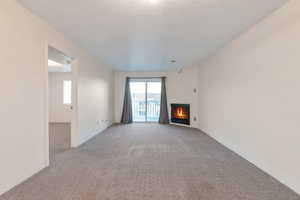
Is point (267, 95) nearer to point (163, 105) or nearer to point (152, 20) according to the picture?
point (152, 20)

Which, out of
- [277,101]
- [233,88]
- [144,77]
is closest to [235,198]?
[277,101]

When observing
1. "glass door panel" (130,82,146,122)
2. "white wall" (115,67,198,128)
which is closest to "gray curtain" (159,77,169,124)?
"white wall" (115,67,198,128)

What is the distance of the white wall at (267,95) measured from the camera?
6.29 feet

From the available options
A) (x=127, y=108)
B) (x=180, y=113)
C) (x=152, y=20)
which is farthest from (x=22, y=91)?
(x=180, y=113)

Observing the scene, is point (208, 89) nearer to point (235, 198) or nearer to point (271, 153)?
point (271, 153)

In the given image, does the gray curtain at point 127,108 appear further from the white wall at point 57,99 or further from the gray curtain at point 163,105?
the white wall at point 57,99

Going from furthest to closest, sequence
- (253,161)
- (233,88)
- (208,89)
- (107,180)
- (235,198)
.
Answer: (208,89), (233,88), (253,161), (107,180), (235,198)

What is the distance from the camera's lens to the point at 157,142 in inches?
155

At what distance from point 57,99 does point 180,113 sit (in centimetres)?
528

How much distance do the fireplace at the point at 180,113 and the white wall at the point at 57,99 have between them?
4.42 m

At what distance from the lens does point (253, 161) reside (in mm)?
2639

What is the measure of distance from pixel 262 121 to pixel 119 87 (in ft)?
18.0

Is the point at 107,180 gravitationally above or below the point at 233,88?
below

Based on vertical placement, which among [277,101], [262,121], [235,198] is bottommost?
[235,198]
